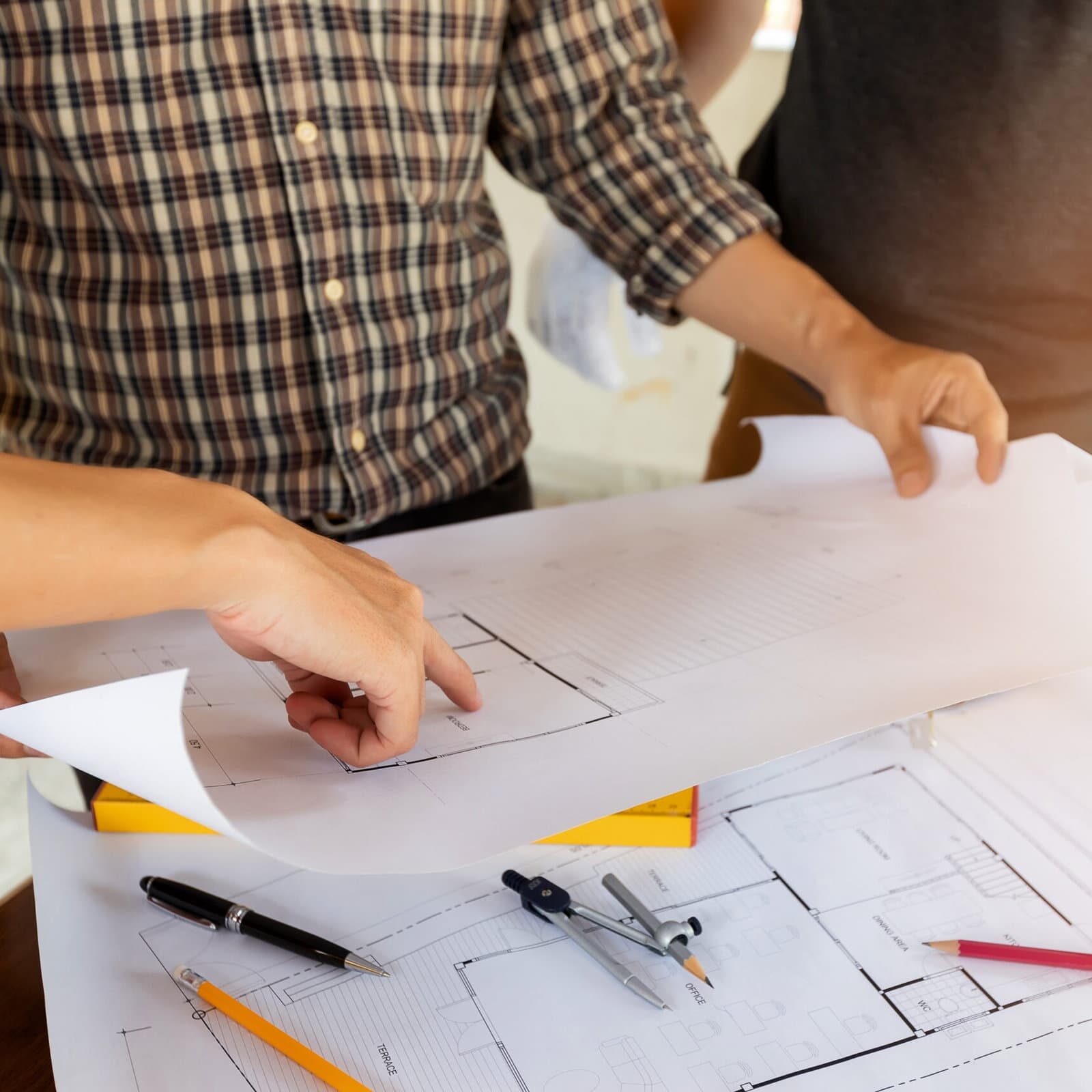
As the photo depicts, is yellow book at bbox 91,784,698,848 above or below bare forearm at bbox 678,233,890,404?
below

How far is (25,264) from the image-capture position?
850mm

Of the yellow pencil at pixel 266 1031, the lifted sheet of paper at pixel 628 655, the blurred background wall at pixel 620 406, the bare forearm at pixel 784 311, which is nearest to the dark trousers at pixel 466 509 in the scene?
the lifted sheet of paper at pixel 628 655

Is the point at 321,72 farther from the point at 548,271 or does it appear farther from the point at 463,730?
the point at 463,730

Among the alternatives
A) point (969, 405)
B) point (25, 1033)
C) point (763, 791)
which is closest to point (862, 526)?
point (969, 405)

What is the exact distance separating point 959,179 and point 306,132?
59 centimetres

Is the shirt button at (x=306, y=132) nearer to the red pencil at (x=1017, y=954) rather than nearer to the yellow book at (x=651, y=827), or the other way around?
the yellow book at (x=651, y=827)

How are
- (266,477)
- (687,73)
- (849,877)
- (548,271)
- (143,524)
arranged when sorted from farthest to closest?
(687,73) → (548,271) → (266,477) → (849,877) → (143,524)

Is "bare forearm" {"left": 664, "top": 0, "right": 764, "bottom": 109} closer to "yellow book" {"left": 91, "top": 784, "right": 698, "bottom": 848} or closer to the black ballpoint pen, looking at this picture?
"yellow book" {"left": 91, "top": 784, "right": 698, "bottom": 848}

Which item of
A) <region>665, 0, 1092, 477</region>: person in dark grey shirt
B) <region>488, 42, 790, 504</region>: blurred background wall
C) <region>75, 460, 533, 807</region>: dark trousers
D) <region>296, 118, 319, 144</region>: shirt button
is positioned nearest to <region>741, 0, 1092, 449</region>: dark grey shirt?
<region>665, 0, 1092, 477</region>: person in dark grey shirt

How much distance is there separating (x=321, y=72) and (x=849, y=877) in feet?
2.20

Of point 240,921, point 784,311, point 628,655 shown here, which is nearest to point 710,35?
A: point 784,311

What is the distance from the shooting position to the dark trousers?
3.21 ft

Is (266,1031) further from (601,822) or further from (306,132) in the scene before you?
(306,132)

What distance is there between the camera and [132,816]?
60cm
